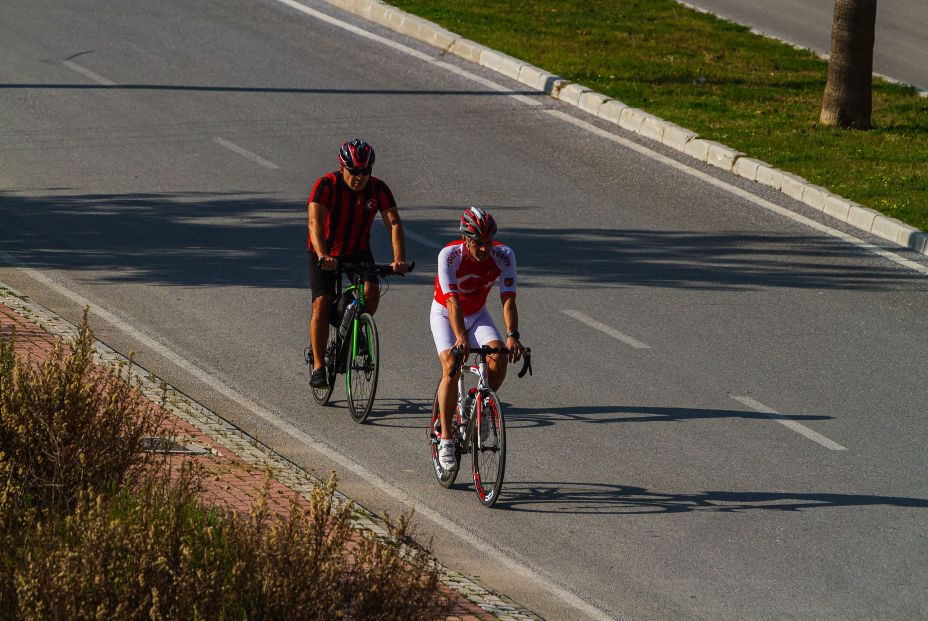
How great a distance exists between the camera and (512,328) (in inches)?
353

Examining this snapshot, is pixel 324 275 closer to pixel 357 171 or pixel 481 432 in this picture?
pixel 357 171

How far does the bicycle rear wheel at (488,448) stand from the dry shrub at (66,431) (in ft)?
7.26

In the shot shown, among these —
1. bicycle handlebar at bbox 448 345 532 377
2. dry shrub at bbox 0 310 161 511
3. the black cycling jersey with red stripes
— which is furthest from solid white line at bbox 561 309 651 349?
dry shrub at bbox 0 310 161 511

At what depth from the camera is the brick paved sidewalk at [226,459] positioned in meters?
7.42

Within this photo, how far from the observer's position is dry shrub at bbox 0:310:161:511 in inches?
290

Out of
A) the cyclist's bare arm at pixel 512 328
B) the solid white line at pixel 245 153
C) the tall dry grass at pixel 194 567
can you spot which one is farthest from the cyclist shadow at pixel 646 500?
the solid white line at pixel 245 153

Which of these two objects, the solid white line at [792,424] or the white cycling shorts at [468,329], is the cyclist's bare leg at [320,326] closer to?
the white cycling shorts at [468,329]

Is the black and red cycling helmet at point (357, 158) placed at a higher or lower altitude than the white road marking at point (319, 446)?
higher

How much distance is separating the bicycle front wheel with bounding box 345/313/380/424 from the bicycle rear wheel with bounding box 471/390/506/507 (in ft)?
4.62

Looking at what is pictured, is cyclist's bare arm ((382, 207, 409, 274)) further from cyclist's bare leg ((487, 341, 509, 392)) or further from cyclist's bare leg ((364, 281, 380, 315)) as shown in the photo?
cyclist's bare leg ((487, 341, 509, 392))

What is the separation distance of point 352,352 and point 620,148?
26.1 feet

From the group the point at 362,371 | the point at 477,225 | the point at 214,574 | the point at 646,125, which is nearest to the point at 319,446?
the point at 362,371

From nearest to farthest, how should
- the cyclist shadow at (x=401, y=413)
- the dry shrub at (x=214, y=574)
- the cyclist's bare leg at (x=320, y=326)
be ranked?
the dry shrub at (x=214, y=574)
the cyclist shadow at (x=401, y=413)
the cyclist's bare leg at (x=320, y=326)

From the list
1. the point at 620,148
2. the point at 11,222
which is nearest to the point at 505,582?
the point at 11,222
